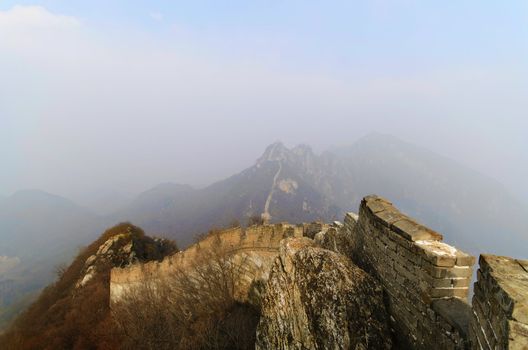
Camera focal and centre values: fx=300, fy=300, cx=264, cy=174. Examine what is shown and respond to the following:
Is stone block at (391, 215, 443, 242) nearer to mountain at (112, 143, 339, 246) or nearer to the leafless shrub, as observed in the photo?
the leafless shrub

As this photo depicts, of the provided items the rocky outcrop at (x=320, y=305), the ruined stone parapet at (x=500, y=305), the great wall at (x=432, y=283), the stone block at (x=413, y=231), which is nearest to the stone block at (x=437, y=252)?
the great wall at (x=432, y=283)

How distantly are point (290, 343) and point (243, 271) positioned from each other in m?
10.2

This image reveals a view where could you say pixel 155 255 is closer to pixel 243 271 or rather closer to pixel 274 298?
pixel 243 271

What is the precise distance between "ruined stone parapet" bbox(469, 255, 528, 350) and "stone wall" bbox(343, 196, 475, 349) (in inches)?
29.8

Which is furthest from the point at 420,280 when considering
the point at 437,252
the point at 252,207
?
the point at 252,207

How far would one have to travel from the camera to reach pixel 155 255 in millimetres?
36875

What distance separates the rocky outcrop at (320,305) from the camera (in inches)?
Result: 264

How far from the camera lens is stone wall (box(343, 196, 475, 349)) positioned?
5.55 m

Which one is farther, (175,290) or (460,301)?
(175,290)

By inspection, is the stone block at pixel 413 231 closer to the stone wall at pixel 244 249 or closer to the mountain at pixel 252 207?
the stone wall at pixel 244 249

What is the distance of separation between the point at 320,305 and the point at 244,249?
37.2ft

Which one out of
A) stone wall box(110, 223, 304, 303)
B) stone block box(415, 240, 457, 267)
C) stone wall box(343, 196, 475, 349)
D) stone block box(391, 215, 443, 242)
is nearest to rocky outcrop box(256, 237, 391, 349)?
stone wall box(343, 196, 475, 349)

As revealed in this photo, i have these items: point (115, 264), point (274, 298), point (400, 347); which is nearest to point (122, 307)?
point (115, 264)

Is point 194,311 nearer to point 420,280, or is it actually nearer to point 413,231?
point 420,280
